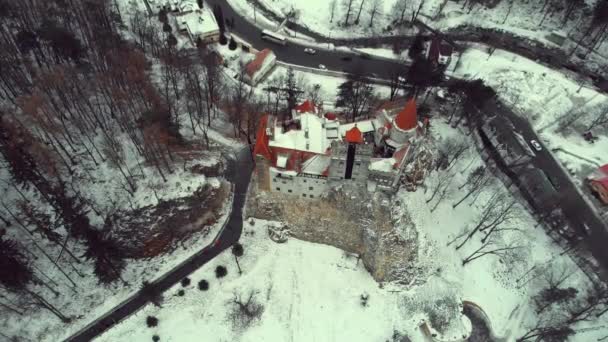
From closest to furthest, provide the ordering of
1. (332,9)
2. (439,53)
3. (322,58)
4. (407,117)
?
1. (407,117)
2. (322,58)
3. (439,53)
4. (332,9)

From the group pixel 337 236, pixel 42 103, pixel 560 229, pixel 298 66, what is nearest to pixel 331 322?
pixel 337 236

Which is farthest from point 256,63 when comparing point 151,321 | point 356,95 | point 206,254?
point 151,321

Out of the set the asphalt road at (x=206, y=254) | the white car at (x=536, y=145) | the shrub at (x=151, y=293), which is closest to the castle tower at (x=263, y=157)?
the asphalt road at (x=206, y=254)

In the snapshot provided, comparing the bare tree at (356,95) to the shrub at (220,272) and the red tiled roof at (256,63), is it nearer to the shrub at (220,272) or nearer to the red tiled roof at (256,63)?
the red tiled roof at (256,63)

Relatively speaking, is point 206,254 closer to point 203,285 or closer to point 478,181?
point 203,285

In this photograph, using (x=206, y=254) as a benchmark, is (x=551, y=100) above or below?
above

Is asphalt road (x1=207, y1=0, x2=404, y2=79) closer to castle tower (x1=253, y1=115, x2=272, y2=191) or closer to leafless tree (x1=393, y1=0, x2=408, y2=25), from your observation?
leafless tree (x1=393, y1=0, x2=408, y2=25)
